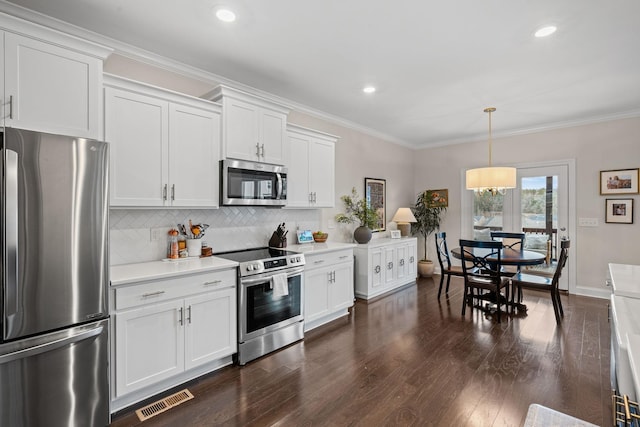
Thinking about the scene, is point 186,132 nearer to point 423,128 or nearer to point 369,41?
point 369,41

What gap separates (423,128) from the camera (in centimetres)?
550

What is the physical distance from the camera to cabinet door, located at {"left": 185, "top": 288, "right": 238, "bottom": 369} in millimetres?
2441

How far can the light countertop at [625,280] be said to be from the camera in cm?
189

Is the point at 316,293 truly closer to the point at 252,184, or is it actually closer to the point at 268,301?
the point at 268,301

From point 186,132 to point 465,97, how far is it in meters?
3.36

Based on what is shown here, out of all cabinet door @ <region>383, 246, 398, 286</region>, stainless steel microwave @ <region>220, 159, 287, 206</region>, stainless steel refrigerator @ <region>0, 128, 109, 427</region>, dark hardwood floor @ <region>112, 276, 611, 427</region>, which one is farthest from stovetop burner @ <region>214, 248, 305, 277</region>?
cabinet door @ <region>383, 246, 398, 286</region>

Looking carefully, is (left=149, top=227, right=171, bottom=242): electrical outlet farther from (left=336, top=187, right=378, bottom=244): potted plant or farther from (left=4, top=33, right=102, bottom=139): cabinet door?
(left=336, top=187, right=378, bottom=244): potted plant

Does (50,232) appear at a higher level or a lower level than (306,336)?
higher

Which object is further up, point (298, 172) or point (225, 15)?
point (225, 15)

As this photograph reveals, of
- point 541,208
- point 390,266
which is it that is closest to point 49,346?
point 390,266

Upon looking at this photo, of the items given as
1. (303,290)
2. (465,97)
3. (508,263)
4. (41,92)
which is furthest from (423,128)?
(41,92)

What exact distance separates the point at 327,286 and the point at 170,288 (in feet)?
6.04

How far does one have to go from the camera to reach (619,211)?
15.3 ft

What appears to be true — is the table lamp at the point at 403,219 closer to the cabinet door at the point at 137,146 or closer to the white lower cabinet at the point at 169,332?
the white lower cabinet at the point at 169,332
